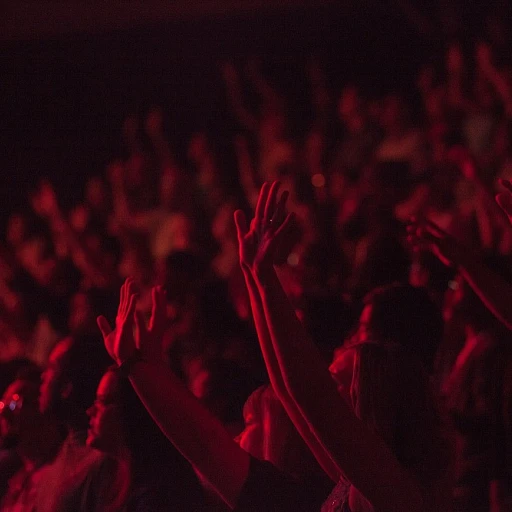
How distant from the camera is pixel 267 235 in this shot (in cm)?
221

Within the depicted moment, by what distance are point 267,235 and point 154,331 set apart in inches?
25.4

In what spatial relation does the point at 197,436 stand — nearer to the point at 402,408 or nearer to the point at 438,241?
the point at 402,408

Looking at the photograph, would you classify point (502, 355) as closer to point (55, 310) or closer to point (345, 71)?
point (55, 310)

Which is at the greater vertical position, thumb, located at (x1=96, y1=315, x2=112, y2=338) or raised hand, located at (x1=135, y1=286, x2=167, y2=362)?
thumb, located at (x1=96, y1=315, x2=112, y2=338)

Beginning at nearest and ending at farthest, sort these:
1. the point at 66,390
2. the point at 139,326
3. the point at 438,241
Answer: the point at 139,326
the point at 438,241
the point at 66,390

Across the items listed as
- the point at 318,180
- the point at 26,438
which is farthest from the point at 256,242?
the point at 318,180

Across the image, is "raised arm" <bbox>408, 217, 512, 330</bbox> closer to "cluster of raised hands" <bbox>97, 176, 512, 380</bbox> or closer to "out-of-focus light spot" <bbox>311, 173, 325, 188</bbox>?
"cluster of raised hands" <bbox>97, 176, 512, 380</bbox>

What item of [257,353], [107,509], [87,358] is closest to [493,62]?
[257,353]

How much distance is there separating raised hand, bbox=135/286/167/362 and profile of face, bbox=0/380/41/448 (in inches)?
32.1

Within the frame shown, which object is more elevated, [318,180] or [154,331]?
[318,180]

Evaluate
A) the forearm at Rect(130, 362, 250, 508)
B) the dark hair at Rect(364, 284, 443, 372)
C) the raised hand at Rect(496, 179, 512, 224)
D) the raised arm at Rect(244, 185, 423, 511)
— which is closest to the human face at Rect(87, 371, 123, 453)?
the forearm at Rect(130, 362, 250, 508)

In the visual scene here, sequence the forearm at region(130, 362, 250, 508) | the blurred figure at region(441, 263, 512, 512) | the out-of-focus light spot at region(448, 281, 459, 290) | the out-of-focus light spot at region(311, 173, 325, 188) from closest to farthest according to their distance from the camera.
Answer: the forearm at region(130, 362, 250, 508) < the blurred figure at region(441, 263, 512, 512) < the out-of-focus light spot at region(448, 281, 459, 290) < the out-of-focus light spot at region(311, 173, 325, 188)

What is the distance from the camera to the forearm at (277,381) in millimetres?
2234

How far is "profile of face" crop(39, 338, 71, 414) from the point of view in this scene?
10.7 feet
